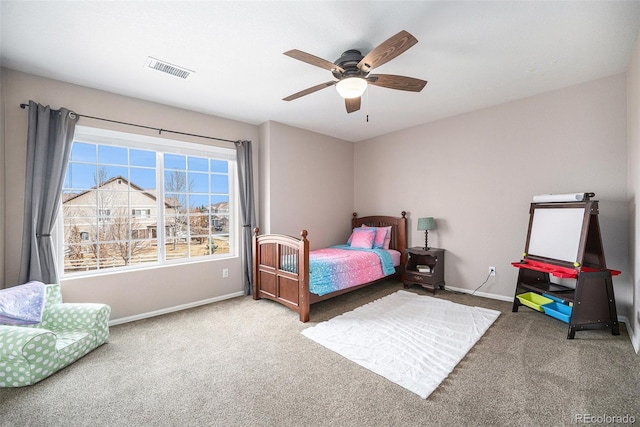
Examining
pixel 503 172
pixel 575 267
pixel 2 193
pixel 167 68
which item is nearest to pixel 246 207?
pixel 167 68

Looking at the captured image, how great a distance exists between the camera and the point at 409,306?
3.31 meters

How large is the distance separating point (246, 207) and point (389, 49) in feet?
9.24

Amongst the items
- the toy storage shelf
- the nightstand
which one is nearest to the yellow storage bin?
the toy storage shelf

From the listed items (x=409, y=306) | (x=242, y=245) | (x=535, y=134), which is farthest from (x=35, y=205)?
(x=535, y=134)

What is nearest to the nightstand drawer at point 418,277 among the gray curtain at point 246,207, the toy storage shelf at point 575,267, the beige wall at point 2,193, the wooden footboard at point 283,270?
the toy storage shelf at point 575,267

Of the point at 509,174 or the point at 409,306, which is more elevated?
the point at 509,174

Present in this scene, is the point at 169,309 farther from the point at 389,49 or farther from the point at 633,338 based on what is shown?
the point at 633,338

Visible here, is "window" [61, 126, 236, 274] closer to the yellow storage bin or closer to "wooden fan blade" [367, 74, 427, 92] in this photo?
"wooden fan blade" [367, 74, 427, 92]

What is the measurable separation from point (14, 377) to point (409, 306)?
11.6ft

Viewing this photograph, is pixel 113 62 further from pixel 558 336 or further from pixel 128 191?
pixel 558 336

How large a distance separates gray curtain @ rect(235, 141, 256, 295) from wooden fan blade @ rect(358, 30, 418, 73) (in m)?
2.32

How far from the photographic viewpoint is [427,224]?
155 inches

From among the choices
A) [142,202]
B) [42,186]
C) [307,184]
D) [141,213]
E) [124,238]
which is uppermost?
[307,184]

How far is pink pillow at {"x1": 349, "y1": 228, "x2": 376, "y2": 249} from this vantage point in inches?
172
